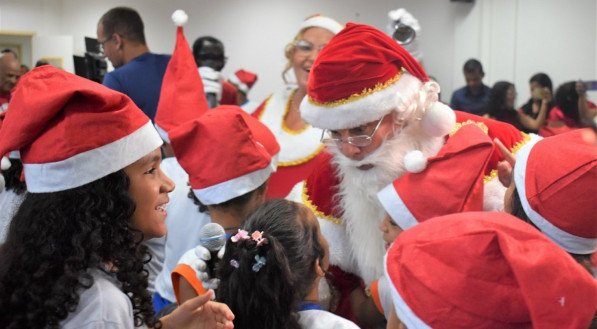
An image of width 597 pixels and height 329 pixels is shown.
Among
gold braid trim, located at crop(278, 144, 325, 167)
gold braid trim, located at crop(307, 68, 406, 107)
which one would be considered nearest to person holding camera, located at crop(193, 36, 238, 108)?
gold braid trim, located at crop(278, 144, 325, 167)

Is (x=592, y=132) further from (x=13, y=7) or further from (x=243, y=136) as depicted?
(x=13, y=7)

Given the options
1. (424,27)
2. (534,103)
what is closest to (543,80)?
(534,103)

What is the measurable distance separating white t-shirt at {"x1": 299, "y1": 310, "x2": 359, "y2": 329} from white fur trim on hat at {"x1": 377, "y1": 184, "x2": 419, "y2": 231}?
1.19 feet

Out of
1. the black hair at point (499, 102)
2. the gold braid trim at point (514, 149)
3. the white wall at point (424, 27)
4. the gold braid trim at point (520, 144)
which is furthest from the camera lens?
the white wall at point (424, 27)

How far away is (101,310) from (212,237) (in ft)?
1.29

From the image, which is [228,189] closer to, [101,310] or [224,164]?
[224,164]

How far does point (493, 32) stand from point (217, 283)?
490 cm

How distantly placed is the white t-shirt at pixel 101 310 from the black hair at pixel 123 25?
2.54 metres

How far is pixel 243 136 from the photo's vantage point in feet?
7.62

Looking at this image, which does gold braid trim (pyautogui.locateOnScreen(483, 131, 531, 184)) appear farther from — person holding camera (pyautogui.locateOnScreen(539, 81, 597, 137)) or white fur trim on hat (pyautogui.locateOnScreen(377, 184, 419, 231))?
person holding camera (pyautogui.locateOnScreen(539, 81, 597, 137))

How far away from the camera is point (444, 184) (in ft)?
6.31

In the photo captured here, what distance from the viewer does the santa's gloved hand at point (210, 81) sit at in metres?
4.08

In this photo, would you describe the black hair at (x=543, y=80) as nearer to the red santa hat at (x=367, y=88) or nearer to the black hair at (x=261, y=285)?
the red santa hat at (x=367, y=88)

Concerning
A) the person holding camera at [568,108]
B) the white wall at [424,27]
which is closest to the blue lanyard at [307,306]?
the person holding camera at [568,108]
